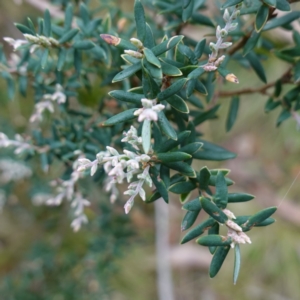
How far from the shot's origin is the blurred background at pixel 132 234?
1117 millimetres

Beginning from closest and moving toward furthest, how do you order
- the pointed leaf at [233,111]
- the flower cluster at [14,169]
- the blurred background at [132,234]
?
1. the pointed leaf at [233,111]
2. the flower cluster at [14,169]
3. the blurred background at [132,234]

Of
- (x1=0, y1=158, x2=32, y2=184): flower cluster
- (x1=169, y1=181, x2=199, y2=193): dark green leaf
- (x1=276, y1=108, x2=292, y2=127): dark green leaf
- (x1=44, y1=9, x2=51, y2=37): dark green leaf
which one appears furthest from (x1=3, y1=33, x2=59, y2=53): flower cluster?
(x1=0, y1=158, x2=32, y2=184): flower cluster

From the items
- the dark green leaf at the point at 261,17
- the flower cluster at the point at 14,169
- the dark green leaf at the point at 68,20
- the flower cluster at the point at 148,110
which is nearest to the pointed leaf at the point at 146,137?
the flower cluster at the point at 148,110

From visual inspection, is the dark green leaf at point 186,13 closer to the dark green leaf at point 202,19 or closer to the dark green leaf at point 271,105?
the dark green leaf at point 202,19

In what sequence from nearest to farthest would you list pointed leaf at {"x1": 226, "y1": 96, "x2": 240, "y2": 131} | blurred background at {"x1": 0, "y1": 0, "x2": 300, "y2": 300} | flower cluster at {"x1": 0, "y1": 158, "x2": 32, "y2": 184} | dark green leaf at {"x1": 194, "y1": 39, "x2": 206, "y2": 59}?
dark green leaf at {"x1": 194, "y1": 39, "x2": 206, "y2": 59}
pointed leaf at {"x1": 226, "y1": 96, "x2": 240, "y2": 131}
flower cluster at {"x1": 0, "y1": 158, "x2": 32, "y2": 184}
blurred background at {"x1": 0, "y1": 0, "x2": 300, "y2": 300}

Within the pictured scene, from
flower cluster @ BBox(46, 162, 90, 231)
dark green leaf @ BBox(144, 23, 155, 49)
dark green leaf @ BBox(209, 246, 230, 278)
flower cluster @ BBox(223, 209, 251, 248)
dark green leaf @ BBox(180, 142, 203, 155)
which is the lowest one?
flower cluster @ BBox(46, 162, 90, 231)

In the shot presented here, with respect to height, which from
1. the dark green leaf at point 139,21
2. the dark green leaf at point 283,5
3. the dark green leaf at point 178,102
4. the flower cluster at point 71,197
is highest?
the dark green leaf at point 283,5

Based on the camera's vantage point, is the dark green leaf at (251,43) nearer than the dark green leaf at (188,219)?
No

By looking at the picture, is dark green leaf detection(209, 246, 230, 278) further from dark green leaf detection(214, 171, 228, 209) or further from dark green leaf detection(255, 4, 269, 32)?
dark green leaf detection(255, 4, 269, 32)

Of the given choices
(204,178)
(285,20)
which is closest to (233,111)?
(285,20)

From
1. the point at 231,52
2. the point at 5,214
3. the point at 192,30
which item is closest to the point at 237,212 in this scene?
the point at 192,30

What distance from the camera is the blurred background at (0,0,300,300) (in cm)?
112

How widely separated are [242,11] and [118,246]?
77 centimetres

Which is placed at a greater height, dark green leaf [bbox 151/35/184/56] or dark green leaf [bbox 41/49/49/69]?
dark green leaf [bbox 151/35/184/56]
